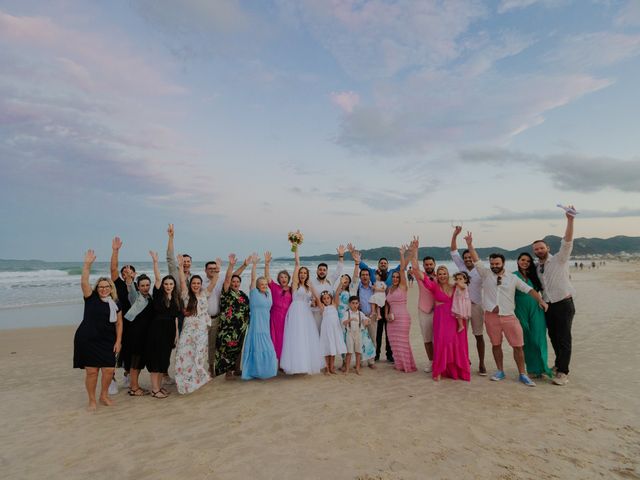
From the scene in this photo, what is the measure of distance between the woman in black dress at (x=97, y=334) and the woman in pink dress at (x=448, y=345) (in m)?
5.01

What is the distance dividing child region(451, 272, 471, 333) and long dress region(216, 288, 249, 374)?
11.8ft

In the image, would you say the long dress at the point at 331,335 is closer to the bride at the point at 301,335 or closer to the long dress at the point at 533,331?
the bride at the point at 301,335

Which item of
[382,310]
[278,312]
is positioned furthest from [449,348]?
[278,312]

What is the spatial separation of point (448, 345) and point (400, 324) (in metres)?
0.89

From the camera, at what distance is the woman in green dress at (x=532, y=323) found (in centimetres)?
615

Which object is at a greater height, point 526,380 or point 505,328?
point 505,328

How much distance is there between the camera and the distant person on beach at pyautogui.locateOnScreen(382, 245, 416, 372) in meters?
6.75

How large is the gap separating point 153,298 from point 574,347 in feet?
29.9

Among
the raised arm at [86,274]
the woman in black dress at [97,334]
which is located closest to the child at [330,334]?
the woman in black dress at [97,334]

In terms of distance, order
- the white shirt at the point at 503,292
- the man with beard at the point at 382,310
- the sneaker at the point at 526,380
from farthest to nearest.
→ the man with beard at the point at 382,310, the white shirt at the point at 503,292, the sneaker at the point at 526,380

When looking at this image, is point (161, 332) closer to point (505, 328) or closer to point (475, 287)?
point (475, 287)

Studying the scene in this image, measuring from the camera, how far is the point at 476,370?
22.4 feet

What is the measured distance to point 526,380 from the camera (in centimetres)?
593

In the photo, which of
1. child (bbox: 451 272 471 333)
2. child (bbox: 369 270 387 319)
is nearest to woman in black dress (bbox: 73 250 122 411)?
child (bbox: 369 270 387 319)
